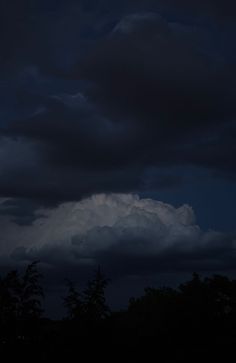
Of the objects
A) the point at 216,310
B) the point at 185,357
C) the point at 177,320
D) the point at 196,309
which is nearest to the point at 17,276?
the point at 185,357

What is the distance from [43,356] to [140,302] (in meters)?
60.0

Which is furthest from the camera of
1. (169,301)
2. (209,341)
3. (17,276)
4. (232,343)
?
(169,301)

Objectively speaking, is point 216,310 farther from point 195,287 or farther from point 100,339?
point 100,339

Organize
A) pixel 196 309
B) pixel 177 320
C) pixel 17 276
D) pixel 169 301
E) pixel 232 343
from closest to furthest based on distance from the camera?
pixel 17 276 < pixel 232 343 < pixel 177 320 < pixel 196 309 < pixel 169 301

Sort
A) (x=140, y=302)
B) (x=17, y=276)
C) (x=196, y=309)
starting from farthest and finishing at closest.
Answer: (x=140, y=302) < (x=196, y=309) < (x=17, y=276)

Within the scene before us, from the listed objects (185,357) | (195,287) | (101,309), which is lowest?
(185,357)

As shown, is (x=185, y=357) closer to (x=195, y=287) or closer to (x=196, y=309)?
(x=196, y=309)

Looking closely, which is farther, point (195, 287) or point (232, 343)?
point (195, 287)

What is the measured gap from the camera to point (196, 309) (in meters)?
65.8

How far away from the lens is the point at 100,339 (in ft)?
137

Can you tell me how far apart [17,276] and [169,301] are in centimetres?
4289

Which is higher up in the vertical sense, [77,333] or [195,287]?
[195,287]

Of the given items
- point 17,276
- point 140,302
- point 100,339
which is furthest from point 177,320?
point 140,302

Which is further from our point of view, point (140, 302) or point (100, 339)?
point (140, 302)
